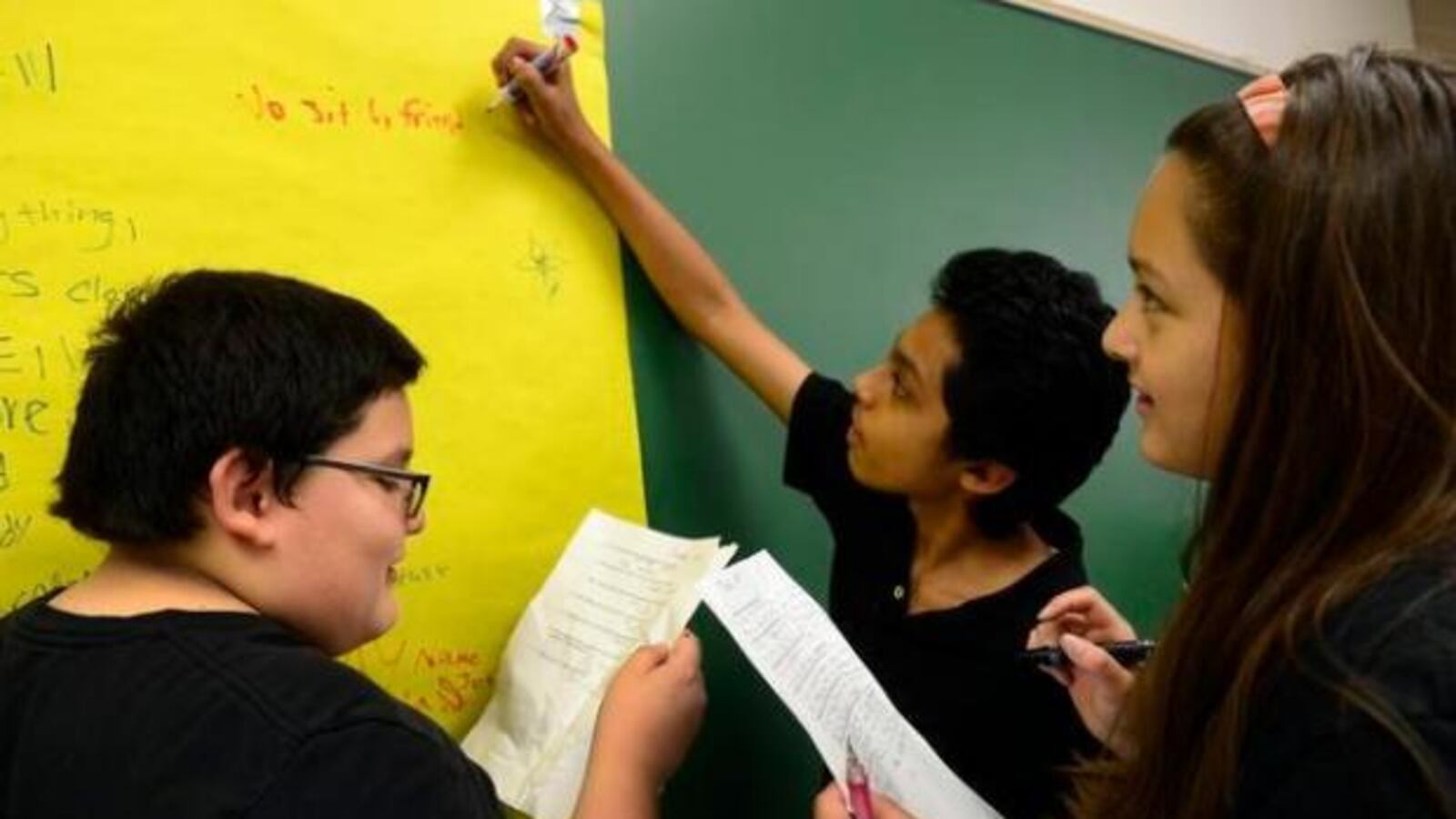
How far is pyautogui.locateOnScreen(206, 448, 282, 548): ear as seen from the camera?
58 centimetres

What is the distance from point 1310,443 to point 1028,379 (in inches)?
16.8

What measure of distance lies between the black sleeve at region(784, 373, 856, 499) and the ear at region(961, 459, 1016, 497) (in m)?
0.12

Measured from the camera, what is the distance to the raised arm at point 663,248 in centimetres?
92

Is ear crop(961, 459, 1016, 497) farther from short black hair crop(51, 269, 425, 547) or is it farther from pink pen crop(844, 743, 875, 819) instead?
short black hair crop(51, 269, 425, 547)

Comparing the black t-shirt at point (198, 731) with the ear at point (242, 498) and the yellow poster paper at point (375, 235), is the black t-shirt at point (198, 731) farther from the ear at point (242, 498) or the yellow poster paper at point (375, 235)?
the yellow poster paper at point (375, 235)

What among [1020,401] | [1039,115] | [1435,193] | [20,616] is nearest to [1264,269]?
[1435,193]

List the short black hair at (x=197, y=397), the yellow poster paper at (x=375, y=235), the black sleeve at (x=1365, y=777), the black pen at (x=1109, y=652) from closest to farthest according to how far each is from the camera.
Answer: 1. the black sleeve at (x=1365, y=777)
2. the short black hair at (x=197, y=397)
3. the yellow poster paper at (x=375, y=235)
4. the black pen at (x=1109, y=652)

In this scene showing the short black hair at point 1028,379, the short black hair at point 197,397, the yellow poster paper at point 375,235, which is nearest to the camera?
the short black hair at point 197,397

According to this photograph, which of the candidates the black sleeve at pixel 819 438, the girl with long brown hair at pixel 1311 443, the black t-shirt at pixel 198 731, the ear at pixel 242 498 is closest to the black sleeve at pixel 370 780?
Answer: the black t-shirt at pixel 198 731

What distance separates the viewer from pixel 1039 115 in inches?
55.6

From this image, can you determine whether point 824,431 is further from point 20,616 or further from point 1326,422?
point 20,616

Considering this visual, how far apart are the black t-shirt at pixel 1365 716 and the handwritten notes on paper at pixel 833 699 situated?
324 mm

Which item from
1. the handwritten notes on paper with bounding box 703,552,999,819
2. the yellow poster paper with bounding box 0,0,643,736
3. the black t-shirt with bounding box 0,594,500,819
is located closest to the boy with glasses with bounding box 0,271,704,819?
the black t-shirt with bounding box 0,594,500,819

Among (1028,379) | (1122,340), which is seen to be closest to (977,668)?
(1028,379)
